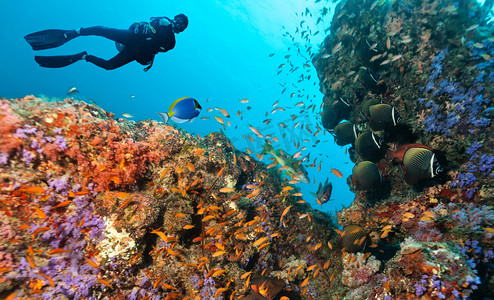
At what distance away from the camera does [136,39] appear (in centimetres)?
561

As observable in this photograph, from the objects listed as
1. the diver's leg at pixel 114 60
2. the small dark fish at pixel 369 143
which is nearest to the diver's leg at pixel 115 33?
the diver's leg at pixel 114 60

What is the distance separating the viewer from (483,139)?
4.57 meters

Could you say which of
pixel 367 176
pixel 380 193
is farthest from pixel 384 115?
pixel 380 193

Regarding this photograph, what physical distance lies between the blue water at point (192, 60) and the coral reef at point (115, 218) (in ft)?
154

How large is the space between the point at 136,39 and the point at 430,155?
24.7ft

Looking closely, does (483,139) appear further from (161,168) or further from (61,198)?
(61,198)

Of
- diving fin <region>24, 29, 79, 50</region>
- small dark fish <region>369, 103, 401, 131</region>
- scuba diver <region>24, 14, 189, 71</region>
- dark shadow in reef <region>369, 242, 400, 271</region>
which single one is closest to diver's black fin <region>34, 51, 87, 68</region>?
scuba diver <region>24, 14, 189, 71</region>

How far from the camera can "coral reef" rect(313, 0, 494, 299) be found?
2.85 meters

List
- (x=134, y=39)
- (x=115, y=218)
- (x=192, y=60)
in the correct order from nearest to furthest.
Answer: (x=115, y=218)
(x=134, y=39)
(x=192, y=60)

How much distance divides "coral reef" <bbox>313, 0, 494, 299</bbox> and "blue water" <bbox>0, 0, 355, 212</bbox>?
44.8 metres

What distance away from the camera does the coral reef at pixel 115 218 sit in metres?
3.12

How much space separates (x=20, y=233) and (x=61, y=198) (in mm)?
634

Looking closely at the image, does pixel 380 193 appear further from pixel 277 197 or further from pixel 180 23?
pixel 180 23

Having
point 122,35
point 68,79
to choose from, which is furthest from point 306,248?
point 68,79
